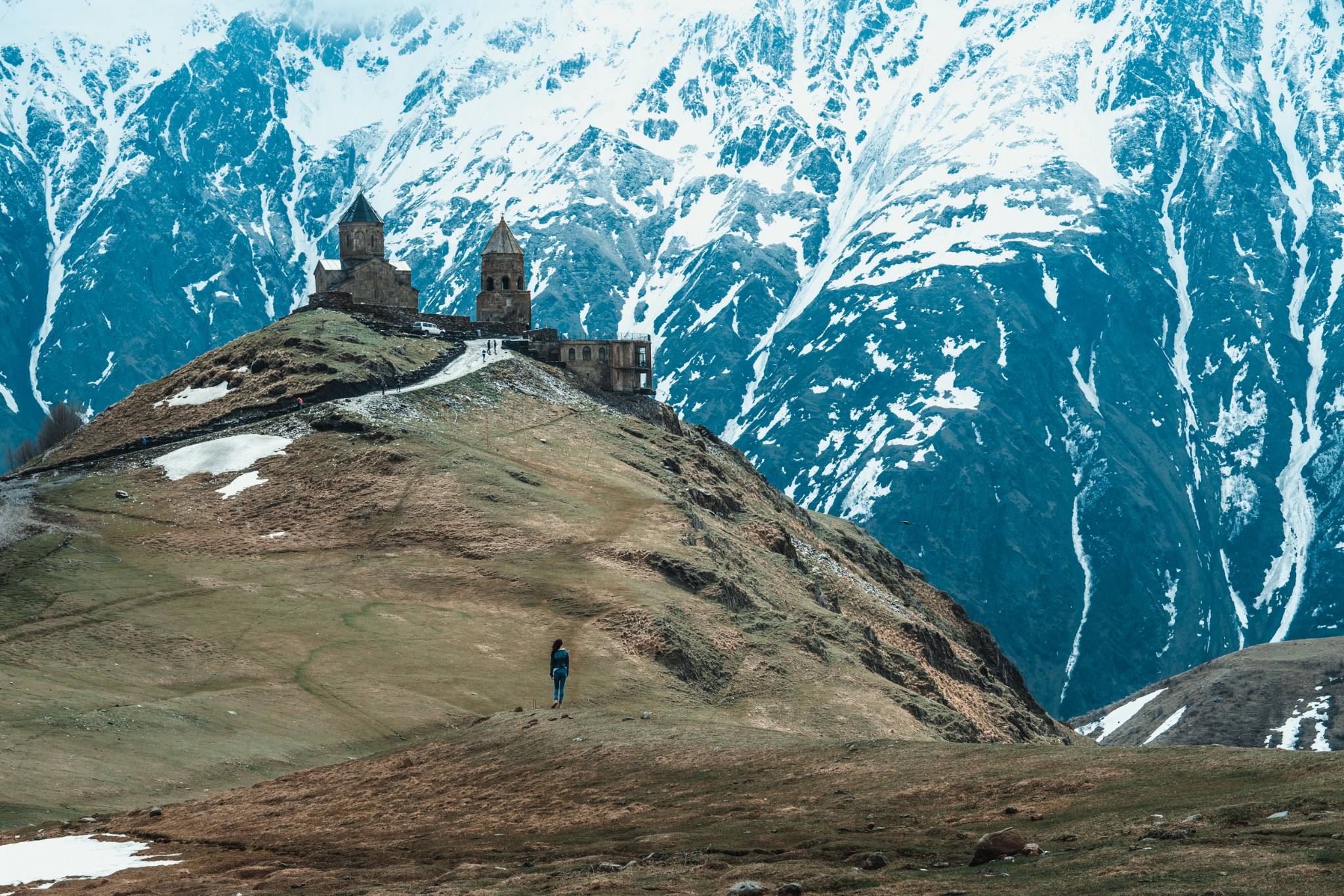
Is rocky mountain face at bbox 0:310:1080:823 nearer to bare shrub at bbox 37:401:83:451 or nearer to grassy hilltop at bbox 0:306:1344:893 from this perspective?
grassy hilltop at bbox 0:306:1344:893

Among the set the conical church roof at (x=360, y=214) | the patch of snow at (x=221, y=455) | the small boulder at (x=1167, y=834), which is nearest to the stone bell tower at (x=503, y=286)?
the conical church roof at (x=360, y=214)

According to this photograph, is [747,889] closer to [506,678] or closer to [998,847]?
[998,847]

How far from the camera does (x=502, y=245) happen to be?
157m

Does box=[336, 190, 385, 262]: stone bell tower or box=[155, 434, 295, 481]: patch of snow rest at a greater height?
box=[336, 190, 385, 262]: stone bell tower

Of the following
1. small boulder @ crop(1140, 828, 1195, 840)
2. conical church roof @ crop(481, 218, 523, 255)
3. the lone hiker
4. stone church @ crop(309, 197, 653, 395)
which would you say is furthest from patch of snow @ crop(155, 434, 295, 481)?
small boulder @ crop(1140, 828, 1195, 840)

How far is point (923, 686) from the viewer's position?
9094 centimetres

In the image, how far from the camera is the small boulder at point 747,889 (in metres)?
26.7

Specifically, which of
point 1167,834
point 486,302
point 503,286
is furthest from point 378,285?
point 1167,834

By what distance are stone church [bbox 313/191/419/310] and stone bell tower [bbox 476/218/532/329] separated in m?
6.95

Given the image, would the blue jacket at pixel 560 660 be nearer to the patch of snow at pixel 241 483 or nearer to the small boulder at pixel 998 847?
the small boulder at pixel 998 847

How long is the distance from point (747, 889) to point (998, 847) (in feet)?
14.8

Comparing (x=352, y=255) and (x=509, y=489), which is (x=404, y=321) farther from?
(x=509, y=489)

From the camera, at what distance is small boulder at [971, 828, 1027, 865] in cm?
2773

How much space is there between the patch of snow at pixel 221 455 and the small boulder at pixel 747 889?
259 ft
